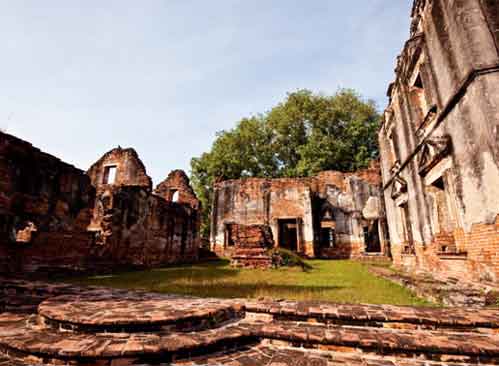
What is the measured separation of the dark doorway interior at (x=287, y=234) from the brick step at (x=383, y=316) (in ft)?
52.2

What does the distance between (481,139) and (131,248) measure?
472 inches

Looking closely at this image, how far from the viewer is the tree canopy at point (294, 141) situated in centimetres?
Result: 2569

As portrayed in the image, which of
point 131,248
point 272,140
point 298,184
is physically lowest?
point 131,248

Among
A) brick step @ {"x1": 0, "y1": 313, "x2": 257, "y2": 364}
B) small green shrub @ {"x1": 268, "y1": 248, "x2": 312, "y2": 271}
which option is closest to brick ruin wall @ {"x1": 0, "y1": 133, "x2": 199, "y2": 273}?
brick step @ {"x1": 0, "y1": 313, "x2": 257, "y2": 364}

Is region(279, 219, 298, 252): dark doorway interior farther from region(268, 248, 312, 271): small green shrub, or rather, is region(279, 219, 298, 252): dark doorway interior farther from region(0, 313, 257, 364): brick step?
region(0, 313, 257, 364): brick step

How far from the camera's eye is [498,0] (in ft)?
18.5

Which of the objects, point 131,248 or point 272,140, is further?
point 272,140

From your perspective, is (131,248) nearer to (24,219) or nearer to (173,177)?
(24,219)

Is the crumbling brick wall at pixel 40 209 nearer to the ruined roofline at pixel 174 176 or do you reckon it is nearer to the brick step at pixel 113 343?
the brick step at pixel 113 343

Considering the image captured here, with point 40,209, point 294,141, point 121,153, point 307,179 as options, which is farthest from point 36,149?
point 294,141

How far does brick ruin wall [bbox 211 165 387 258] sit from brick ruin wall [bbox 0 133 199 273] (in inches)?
264

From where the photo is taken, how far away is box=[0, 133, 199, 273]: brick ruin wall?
706 centimetres

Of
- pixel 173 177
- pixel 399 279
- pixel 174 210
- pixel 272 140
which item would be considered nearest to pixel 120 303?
pixel 399 279

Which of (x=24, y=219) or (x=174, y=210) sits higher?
(x=174, y=210)
